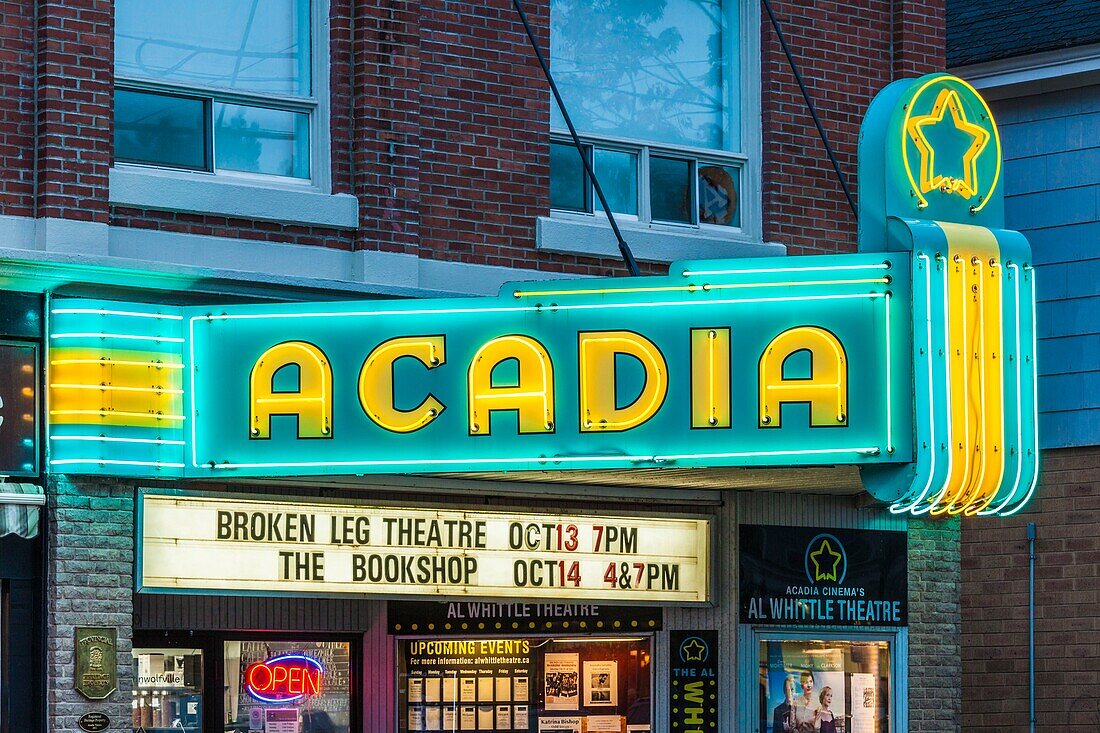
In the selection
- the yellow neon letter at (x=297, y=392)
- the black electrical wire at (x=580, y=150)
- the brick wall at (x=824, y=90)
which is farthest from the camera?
the brick wall at (x=824, y=90)

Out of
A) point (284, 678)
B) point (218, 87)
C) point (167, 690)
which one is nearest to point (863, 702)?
point (284, 678)

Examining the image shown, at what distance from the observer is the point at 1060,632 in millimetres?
17344

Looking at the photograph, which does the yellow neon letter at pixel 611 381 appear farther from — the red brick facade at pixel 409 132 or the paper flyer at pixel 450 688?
the paper flyer at pixel 450 688

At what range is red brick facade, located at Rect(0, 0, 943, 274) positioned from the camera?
1213cm

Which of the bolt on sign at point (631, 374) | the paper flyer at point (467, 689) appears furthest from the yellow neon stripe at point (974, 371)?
the paper flyer at point (467, 689)

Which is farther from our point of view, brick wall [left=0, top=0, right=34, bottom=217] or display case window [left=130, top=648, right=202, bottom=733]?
display case window [left=130, top=648, right=202, bottom=733]

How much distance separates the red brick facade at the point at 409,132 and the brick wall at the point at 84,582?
1.75 metres

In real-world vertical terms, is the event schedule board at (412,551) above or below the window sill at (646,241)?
below

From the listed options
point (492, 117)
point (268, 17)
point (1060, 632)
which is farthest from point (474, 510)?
point (1060, 632)

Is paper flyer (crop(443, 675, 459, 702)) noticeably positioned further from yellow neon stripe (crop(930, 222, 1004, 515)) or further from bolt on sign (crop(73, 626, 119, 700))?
yellow neon stripe (crop(930, 222, 1004, 515))

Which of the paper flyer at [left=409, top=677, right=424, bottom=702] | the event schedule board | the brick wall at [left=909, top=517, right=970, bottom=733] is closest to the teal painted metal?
the event schedule board

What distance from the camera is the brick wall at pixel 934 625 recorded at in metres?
15.4

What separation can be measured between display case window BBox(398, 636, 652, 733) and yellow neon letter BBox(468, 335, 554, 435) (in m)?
2.60

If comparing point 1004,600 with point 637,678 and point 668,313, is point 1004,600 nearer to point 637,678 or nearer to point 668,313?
point 637,678
